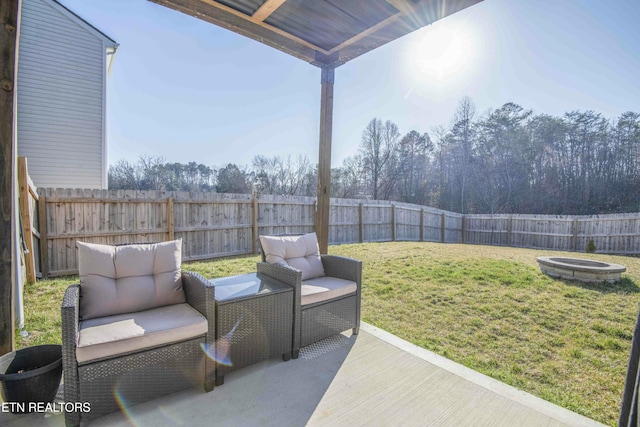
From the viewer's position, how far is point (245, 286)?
2.43m

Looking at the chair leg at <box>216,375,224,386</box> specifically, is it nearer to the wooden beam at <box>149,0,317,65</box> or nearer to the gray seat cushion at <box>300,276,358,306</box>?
the gray seat cushion at <box>300,276,358,306</box>

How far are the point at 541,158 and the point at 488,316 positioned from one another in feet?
61.6

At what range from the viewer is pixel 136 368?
1.70m

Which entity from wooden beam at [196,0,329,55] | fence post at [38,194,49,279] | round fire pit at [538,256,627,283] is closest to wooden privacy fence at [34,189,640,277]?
fence post at [38,194,49,279]

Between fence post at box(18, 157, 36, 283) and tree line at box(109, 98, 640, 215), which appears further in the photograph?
tree line at box(109, 98, 640, 215)

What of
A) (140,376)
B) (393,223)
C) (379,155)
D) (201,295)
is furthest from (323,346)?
(379,155)

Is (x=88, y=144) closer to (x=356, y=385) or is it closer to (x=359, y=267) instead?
(x=359, y=267)

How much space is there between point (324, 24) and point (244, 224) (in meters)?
4.98

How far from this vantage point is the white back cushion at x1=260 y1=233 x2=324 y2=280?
113 inches

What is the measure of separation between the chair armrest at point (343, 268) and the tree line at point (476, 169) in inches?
522

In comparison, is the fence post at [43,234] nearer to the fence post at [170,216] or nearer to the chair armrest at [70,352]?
the fence post at [170,216]

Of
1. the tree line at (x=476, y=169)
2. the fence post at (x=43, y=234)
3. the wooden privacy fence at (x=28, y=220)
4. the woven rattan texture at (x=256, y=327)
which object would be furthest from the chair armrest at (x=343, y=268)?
the tree line at (x=476, y=169)

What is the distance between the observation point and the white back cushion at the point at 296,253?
113 inches

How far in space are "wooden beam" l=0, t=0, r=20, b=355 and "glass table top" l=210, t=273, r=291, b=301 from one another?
136 centimetres
